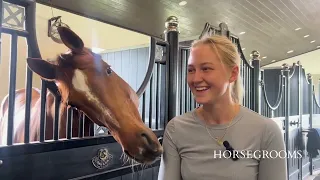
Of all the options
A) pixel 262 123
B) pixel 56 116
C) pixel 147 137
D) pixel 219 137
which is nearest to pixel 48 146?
pixel 56 116

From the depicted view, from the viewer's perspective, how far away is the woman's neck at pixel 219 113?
937 mm

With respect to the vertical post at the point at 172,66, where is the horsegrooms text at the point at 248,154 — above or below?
below

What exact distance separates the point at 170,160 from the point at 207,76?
0.91ft

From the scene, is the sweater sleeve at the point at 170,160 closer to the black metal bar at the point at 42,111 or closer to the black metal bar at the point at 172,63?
the black metal bar at the point at 42,111

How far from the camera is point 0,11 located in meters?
0.93

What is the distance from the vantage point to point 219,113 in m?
0.94

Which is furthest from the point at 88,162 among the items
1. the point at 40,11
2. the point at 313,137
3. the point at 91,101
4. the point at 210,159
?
the point at 313,137

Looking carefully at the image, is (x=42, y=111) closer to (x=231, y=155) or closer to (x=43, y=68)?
(x=43, y=68)

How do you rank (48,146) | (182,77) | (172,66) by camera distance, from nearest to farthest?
(48,146) → (172,66) → (182,77)

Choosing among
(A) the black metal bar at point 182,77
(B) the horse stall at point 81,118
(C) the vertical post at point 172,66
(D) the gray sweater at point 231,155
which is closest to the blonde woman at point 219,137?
(D) the gray sweater at point 231,155

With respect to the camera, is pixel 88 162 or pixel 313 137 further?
pixel 313 137

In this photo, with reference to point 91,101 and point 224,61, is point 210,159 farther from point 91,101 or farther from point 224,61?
point 91,101

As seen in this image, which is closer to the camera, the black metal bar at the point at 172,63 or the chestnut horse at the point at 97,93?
the chestnut horse at the point at 97,93

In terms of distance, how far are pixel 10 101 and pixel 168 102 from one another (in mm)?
918
